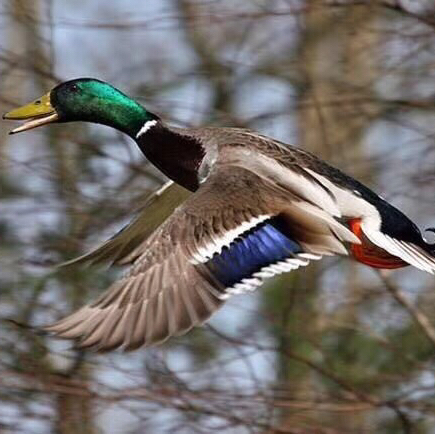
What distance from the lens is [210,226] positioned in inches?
259

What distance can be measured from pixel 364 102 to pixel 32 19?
4.75ft

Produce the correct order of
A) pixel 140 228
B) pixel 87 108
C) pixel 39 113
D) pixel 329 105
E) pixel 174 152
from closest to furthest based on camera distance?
pixel 174 152 < pixel 39 113 < pixel 87 108 < pixel 140 228 < pixel 329 105

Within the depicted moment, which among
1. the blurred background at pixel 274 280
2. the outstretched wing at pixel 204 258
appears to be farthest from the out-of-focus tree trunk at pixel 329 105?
the outstretched wing at pixel 204 258

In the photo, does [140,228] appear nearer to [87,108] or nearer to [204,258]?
[87,108]

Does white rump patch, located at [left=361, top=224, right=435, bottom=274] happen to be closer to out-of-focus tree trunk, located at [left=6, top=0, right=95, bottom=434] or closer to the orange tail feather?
the orange tail feather

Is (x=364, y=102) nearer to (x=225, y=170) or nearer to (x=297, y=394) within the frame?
(x=297, y=394)

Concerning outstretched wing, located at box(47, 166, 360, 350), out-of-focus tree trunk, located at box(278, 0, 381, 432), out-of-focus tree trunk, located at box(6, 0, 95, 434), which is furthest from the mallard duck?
out-of-focus tree trunk, located at box(278, 0, 381, 432)

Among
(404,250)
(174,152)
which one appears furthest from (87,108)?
(404,250)

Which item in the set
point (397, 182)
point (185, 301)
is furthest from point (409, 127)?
point (185, 301)

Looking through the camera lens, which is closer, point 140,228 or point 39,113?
point 39,113

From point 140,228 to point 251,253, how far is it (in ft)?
3.39

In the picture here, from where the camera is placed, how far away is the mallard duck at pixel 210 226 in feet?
20.6

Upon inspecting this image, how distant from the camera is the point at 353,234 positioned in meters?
7.04

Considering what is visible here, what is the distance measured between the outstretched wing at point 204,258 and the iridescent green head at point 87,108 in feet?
2.20
